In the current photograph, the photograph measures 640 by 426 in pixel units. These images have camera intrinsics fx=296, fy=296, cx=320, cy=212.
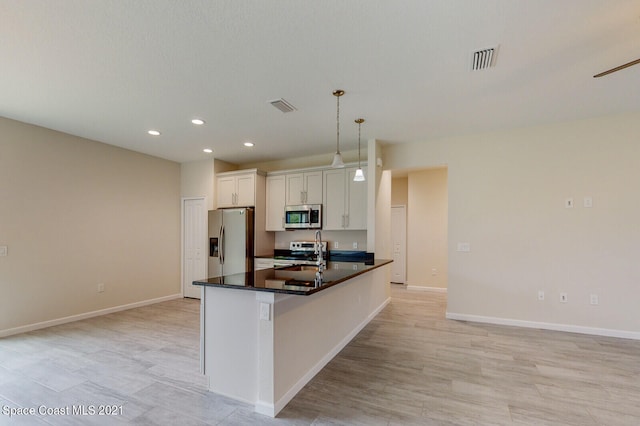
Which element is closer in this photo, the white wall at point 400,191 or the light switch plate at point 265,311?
the light switch plate at point 265,311

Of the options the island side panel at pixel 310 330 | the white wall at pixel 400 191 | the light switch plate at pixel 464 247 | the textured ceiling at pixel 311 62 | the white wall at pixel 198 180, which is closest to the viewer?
the textured ceiling at pixel 311 62

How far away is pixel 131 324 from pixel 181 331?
93 centimetres

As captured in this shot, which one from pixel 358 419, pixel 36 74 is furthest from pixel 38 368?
pixel 358 419

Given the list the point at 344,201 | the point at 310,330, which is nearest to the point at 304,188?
the point at 344,201

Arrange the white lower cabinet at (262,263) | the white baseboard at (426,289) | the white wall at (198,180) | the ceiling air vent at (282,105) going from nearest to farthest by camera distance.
Result: the ceiling air vent at (282,105) < the white lower cabinet at (262,263) < the white wall at (198,180) < the white baseboard at (426,289)

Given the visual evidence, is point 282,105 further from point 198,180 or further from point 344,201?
point 198,180

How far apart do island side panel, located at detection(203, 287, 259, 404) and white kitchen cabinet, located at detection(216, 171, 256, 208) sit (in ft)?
10.9

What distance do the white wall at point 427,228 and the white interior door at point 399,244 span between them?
0.31m

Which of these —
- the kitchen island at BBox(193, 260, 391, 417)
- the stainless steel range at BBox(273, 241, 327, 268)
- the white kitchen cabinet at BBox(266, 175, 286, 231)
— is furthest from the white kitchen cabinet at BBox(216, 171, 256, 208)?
the kitchen island at BBox(193, 260, 391, 417)

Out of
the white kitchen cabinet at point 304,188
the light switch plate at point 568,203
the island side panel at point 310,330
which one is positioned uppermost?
the white kitchen cabinet at point 304,188

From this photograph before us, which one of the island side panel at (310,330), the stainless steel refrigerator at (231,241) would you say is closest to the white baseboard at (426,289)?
the island side panel at (310,330)

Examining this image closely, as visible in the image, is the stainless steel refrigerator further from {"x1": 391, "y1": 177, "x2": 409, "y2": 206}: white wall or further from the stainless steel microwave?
{"x1": 391, "y1": 177, "x2": 409, "y2": 206}: white wall

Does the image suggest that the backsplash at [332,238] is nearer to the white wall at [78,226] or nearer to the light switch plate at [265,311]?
the white wall at [78,226]

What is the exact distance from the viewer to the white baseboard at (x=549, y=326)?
3.66 m
